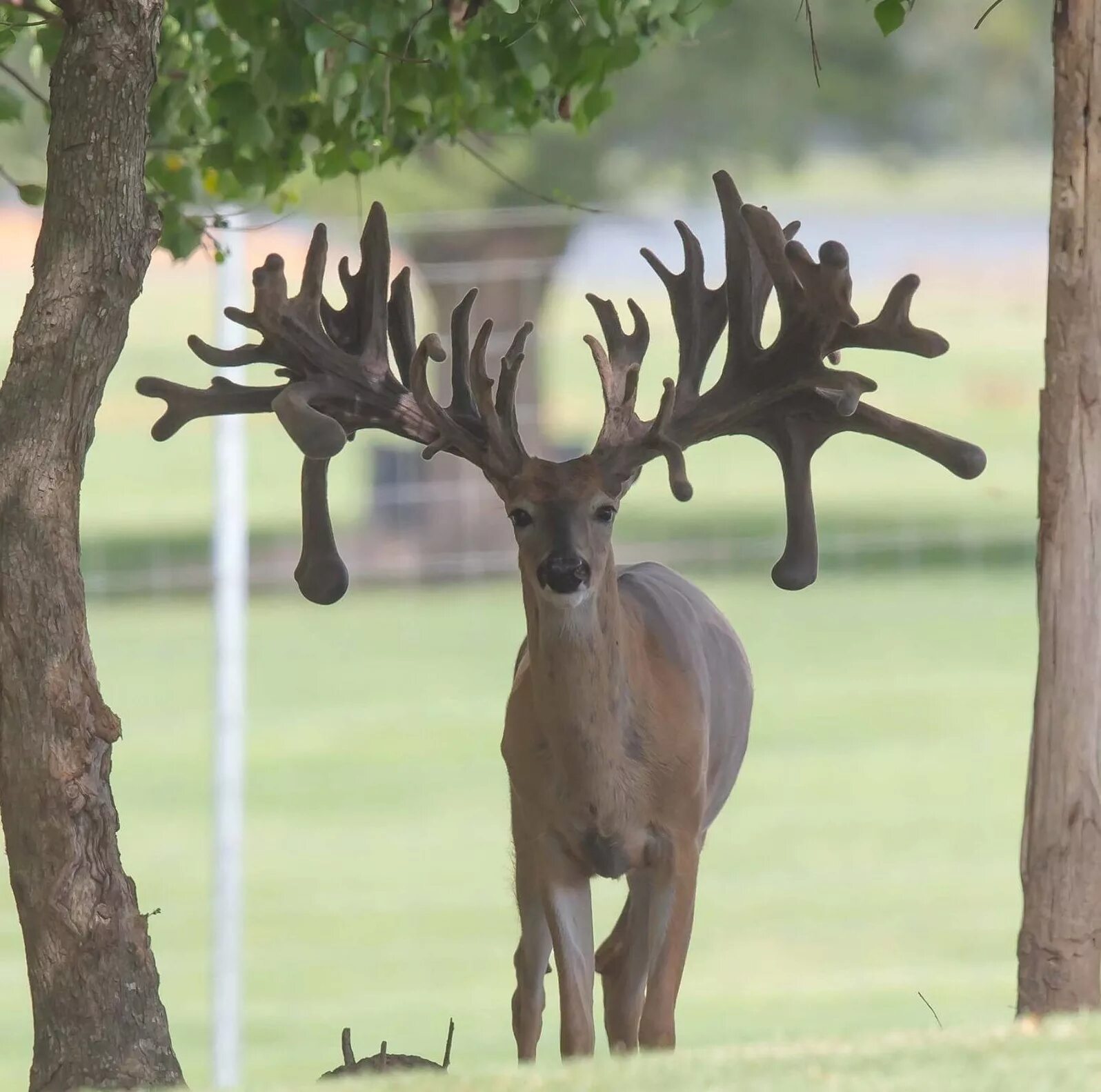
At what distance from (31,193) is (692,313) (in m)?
1.92

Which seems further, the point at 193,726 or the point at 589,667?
the point at 193,726

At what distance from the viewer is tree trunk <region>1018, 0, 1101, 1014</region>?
16.4ft

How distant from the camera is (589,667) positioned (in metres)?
5.29

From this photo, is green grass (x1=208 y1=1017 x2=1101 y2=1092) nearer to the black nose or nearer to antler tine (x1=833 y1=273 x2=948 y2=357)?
the black nose

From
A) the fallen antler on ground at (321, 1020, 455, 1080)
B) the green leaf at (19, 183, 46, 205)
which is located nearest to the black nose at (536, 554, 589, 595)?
the fallen antler on ground at (321, 1020, 455, 1080)

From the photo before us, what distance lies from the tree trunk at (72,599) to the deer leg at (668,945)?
1.12 m

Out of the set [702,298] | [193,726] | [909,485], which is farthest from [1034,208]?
[702,298]

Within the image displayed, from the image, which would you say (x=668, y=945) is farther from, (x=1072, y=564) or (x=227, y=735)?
(x=227, y=735)

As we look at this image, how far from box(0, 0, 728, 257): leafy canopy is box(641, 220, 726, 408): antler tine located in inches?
25.3

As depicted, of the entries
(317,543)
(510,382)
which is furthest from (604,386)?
(317,543)

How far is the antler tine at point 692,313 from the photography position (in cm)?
554

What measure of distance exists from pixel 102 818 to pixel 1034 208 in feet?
102

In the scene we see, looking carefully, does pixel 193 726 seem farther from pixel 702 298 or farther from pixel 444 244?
pixel 702 298

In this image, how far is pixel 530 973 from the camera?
5.70 meters
